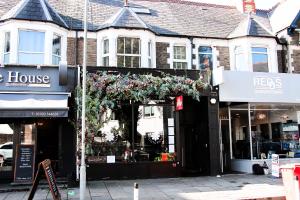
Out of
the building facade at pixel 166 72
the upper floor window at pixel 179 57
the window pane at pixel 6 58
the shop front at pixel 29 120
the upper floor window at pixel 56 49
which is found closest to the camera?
the shop front at pixel 29 120

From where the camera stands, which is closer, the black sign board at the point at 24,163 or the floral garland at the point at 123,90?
the black sign board at the point at 24,163

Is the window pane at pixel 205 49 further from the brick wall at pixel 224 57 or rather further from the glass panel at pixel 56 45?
the glass panel at pixel 56 45

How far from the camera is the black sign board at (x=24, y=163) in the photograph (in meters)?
12.8

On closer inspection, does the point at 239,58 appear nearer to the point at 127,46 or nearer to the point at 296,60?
the point at 296,60

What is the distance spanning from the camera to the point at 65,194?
36.8 ft

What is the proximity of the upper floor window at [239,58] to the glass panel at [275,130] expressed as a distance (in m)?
2.67

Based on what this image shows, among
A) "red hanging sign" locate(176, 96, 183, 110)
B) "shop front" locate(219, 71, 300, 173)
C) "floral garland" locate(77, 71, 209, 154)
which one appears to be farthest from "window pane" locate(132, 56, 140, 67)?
"shop front" locate(219, 71, 300, 173)

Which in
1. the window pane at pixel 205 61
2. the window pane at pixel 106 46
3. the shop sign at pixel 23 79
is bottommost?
the shop sign at pixel 23 79

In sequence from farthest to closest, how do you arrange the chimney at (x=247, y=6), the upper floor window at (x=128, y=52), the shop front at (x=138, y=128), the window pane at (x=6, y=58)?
1. the chimney at (x=247, y=6)
2. the upper floor window at (x=128, y=52)
3. the window pane at (x=6, y=58)
4. the shop front at (x=138, y=128)

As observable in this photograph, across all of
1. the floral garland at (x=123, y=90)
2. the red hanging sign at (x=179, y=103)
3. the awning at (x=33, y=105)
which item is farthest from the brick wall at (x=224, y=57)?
the awning at (x=33, y=105)

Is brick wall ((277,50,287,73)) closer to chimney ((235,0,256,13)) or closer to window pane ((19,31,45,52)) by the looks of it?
chimney ((235,0,256,13))

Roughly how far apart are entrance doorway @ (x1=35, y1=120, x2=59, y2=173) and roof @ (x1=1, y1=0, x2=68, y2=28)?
4883 mm

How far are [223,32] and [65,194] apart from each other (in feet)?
41.4

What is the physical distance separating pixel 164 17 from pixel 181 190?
10.9 meters
